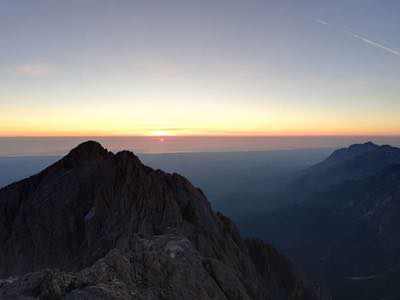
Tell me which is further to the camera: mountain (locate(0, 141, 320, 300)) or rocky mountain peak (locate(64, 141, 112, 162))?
rocky mountain peak (locate(64, 141, 112, 162))

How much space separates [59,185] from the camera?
113 m

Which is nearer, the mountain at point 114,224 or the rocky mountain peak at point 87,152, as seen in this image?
the mountain at point 114,224

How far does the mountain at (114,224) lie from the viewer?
94.1 meters

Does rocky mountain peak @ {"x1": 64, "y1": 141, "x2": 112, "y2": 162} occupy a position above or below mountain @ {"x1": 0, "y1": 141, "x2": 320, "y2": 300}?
above

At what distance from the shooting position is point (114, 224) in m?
101

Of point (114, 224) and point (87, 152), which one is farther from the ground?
point (87, 152)

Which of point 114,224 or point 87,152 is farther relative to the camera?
point 87,152

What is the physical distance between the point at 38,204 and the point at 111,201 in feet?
68.8

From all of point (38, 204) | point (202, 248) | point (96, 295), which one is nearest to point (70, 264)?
point (38, 204)

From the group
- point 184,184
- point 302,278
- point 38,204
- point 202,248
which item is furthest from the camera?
point 302,278

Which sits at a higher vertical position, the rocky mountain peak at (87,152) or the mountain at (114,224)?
the rocky mountain peak at (87,152)

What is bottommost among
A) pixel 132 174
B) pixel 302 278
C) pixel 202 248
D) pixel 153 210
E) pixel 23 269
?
pixel 302 278

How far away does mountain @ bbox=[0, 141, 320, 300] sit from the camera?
9406cm

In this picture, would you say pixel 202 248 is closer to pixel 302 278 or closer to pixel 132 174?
pixel 132 174
